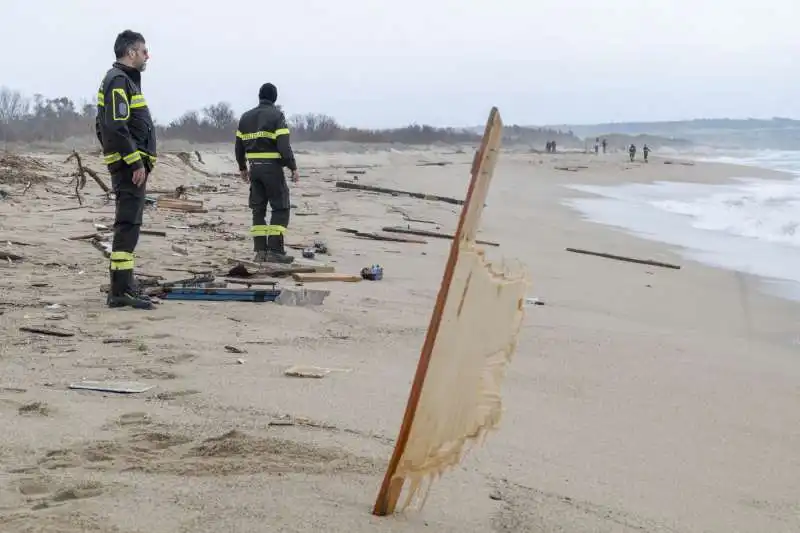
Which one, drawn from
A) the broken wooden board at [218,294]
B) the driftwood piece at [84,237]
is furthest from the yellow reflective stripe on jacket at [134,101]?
the driftwood piece at [84,237]

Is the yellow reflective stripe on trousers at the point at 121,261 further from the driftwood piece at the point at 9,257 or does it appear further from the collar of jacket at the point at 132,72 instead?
the driftwood piece at the point at 9,257

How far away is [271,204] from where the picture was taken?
8.75 meters

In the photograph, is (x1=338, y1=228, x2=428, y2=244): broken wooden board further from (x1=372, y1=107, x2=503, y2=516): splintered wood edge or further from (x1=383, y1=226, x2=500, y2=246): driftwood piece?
(x1=372, y1=107, x2=503, y2=516): splintered wood edge

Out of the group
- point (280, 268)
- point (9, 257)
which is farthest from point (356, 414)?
point (9, 257)

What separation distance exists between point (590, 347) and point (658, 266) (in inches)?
225

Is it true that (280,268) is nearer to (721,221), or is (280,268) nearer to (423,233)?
(423,233)

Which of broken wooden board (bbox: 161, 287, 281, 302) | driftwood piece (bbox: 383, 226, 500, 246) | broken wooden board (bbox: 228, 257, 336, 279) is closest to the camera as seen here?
broken wooden board (bbox: 161, 287, 281, 302)

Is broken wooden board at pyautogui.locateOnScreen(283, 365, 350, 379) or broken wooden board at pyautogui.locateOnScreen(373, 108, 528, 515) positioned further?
broken wooden board at pyautogui.locateOnScreen(283, 365, 350, 379)

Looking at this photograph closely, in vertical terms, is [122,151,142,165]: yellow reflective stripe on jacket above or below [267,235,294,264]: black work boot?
above

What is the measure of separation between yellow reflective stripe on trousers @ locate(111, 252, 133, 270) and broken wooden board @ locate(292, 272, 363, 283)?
1.77m

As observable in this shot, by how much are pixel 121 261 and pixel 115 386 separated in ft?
7.49

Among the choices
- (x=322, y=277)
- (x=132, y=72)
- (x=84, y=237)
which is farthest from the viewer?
(x=84, y=237)

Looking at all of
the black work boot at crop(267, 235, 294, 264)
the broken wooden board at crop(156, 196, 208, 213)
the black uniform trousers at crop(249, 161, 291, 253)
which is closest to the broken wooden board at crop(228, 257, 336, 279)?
the black work boot at crop(267, 235, 294, 264)

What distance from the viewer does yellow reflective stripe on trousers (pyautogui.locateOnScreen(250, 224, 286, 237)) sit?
340 inches
